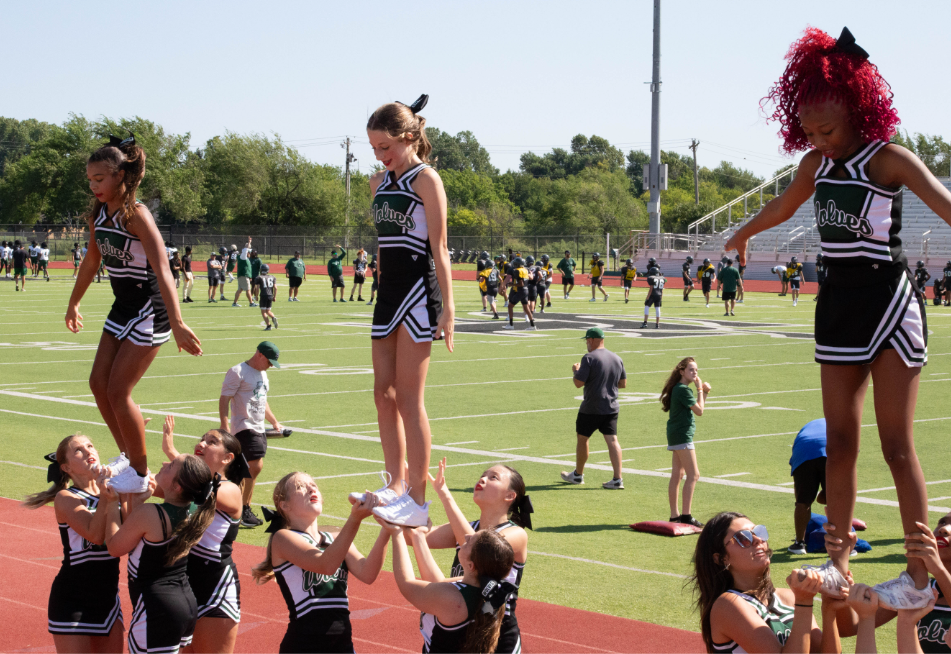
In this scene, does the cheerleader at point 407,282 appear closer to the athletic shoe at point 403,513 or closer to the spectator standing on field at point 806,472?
the athletic shoe at point 403,513

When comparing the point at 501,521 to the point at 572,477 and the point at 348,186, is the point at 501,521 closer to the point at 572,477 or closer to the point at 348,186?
the point at 572,477

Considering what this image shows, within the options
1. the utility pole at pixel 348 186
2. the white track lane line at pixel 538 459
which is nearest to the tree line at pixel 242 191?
the utility pole at pixel 348 186

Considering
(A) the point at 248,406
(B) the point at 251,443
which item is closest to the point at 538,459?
(B) the point at 251,443

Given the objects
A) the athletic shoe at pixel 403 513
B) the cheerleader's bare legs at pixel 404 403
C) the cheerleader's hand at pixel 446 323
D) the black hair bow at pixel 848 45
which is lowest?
the athletic shoe at pixel 403 513

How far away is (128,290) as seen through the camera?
19.8 feet

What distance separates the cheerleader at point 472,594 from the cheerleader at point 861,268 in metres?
1.24

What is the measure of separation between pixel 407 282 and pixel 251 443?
5.85m

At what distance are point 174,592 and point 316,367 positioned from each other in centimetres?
1752

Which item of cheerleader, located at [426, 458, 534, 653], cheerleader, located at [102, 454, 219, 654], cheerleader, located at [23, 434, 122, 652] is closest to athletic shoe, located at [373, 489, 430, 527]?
cheerleader, located at [426, 458, 534, 653]

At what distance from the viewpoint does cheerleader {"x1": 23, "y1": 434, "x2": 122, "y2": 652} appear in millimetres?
5262

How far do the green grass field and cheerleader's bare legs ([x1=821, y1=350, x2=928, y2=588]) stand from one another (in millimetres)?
3199

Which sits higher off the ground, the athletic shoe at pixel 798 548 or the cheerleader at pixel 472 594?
the cheerleader at pixel 472 594

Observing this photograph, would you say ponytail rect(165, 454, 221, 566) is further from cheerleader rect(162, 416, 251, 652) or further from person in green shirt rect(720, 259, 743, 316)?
person in green shirt rect(720, 259, 743, 316)

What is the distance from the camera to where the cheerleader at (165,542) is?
4809 mm
